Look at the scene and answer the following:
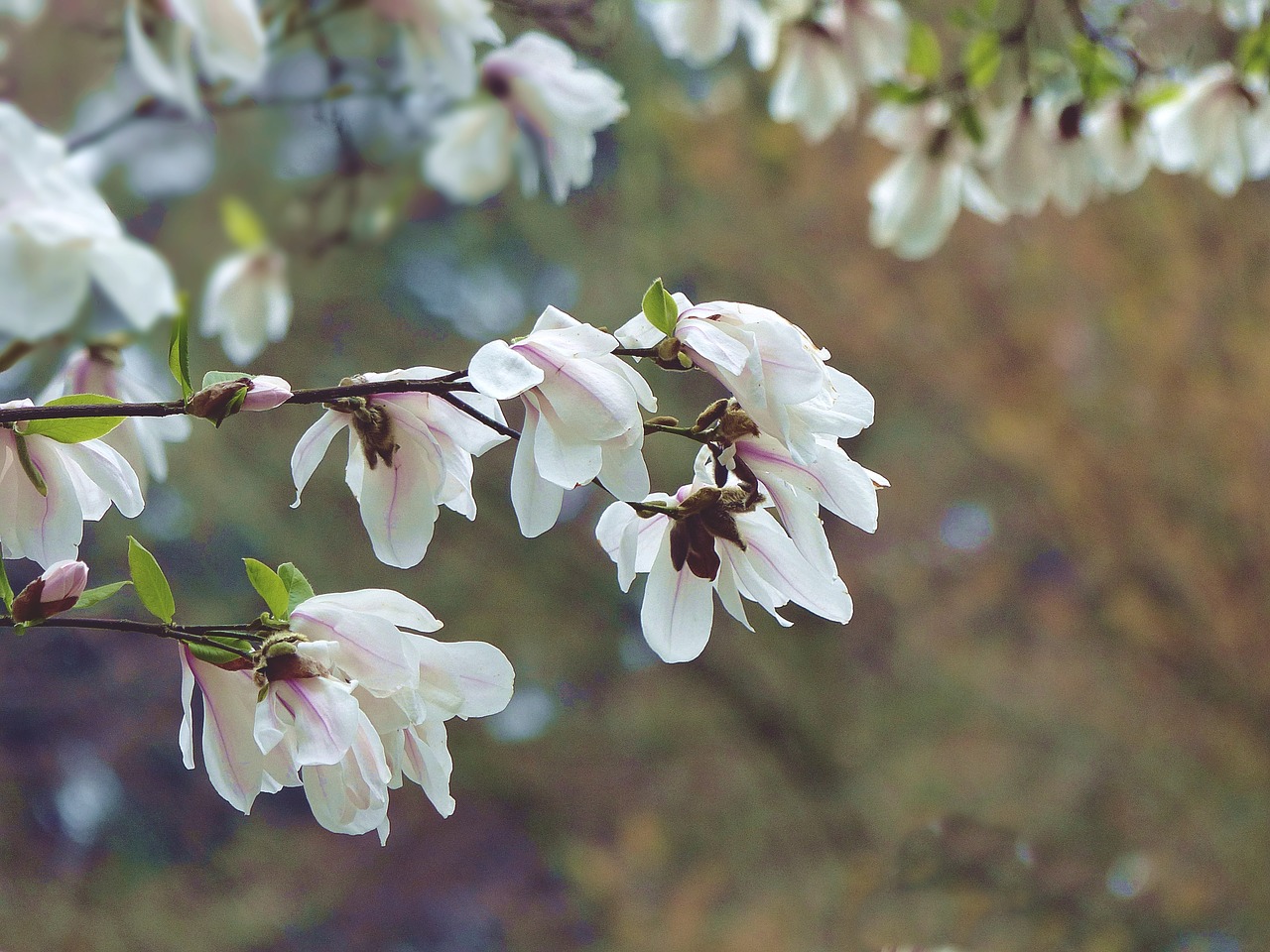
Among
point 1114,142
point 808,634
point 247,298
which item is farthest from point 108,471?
point 808,634

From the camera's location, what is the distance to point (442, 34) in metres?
0.40

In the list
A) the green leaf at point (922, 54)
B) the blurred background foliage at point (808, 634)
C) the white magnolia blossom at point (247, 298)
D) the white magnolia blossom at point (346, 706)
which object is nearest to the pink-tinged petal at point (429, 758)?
the white magnolia blossom at point (346, 706)

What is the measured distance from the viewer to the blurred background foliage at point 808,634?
79.2 inches

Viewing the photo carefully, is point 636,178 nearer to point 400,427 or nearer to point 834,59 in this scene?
point 834,59

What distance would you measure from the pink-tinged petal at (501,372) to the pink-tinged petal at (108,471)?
0.13 metres

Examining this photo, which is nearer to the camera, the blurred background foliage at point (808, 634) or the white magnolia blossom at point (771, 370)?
the white magnolia blossom at point (771, 370)

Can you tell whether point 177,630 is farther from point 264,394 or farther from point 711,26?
point 711,26

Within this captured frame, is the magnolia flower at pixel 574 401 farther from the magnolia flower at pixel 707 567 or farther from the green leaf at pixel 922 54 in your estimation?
the green leaf at pixel 922 54

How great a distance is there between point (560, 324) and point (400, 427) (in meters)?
0.05

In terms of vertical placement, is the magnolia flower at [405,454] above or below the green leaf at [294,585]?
above

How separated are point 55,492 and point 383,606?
0.11m

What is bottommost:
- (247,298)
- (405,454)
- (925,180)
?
(247,298)

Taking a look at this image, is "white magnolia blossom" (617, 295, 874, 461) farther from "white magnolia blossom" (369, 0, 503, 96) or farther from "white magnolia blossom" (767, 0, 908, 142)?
"white magnolia blossom" (767, 0, 908, 142)

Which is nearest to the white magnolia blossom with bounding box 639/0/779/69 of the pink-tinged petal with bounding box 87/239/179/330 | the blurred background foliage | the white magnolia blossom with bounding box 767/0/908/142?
the white magnolia blossom with bounding box 767/0/908/142
